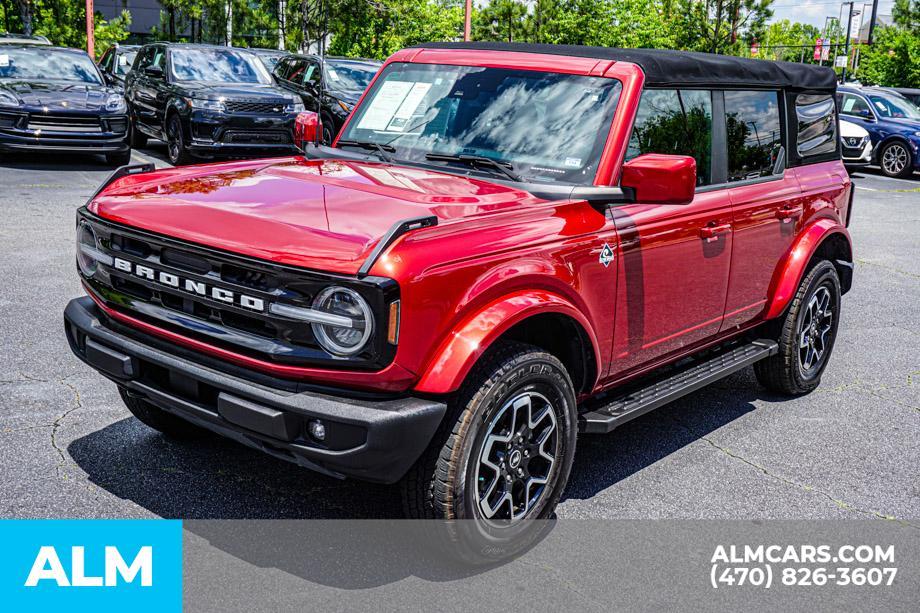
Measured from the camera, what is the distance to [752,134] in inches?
204

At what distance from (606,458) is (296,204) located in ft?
6.77

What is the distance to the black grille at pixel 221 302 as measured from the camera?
3.16 m

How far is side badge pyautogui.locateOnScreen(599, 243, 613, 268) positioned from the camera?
3953mm

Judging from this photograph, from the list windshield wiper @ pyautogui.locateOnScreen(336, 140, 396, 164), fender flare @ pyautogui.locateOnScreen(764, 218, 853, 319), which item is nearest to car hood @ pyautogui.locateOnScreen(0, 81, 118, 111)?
windshield wiper @ pyautogui.locateOnScreen(336, 140, 396, 164)

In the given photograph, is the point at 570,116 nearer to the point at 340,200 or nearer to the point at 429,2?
the point at 340,200

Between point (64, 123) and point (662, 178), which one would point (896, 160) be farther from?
point (662, 178)

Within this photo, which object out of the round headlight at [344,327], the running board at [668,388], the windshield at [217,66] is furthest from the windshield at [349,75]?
the round headlight at [344,327]

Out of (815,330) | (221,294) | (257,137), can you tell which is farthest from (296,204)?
(257,137)

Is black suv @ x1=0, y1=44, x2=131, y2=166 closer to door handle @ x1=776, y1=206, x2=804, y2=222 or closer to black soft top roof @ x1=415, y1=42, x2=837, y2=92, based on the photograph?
black soft top roof @ x1=415, y1=42, x2=837, y2=92

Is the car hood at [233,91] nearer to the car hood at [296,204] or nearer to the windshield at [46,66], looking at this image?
the windshield at [46,66]

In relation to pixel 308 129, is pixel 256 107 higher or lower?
lower

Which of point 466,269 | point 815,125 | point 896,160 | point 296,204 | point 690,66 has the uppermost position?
point 690,66

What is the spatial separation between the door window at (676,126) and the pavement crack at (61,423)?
2802mm

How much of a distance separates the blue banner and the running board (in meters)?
1.72
